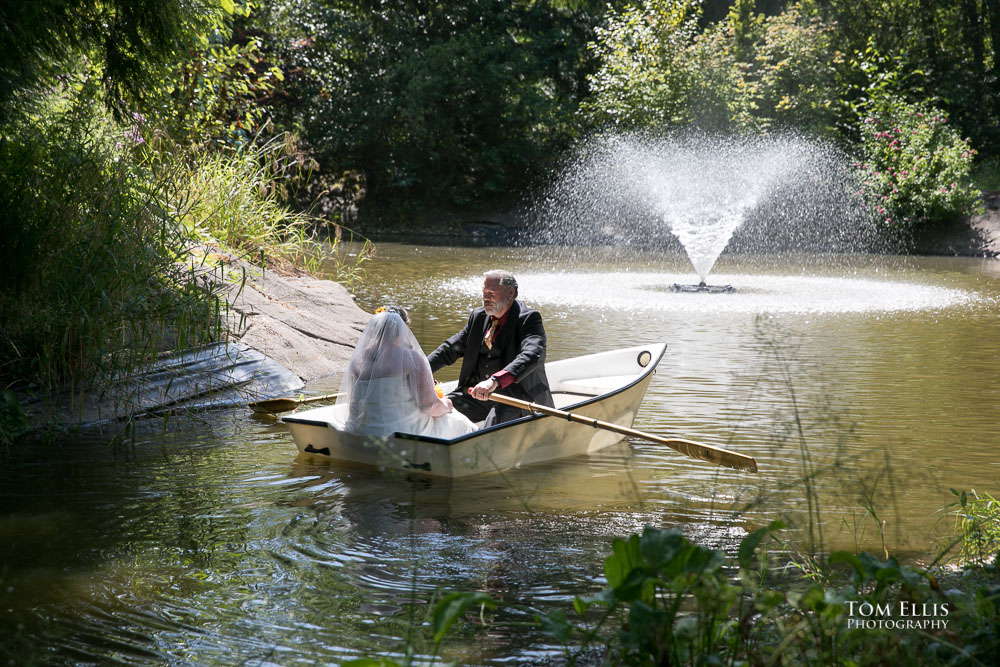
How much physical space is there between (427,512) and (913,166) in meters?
22.9

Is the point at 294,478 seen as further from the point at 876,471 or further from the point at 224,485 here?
the point at 876,471

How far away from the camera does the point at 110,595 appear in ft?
12.6

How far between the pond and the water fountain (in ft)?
54.8

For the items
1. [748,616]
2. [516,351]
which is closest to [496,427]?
[516,351]

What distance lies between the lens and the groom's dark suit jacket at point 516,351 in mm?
6121

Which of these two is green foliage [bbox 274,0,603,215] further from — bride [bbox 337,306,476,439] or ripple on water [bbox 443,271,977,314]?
bride [bbox 337,306,476,439]

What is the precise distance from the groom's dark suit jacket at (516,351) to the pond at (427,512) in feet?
1.85

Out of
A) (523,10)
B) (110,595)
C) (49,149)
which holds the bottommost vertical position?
(110,595)

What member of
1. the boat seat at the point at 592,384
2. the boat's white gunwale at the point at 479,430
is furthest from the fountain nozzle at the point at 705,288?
the boat's white gunwale at the point at 479,430

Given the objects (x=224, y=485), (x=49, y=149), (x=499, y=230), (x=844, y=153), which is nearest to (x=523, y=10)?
(x=499, y=230)

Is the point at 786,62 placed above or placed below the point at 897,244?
above

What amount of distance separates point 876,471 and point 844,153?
76.1 ft

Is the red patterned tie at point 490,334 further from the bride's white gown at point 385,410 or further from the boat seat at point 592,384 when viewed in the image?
the boat seat at point 592,384

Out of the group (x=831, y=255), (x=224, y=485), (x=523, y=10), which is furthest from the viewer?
(x=523, y=10)
